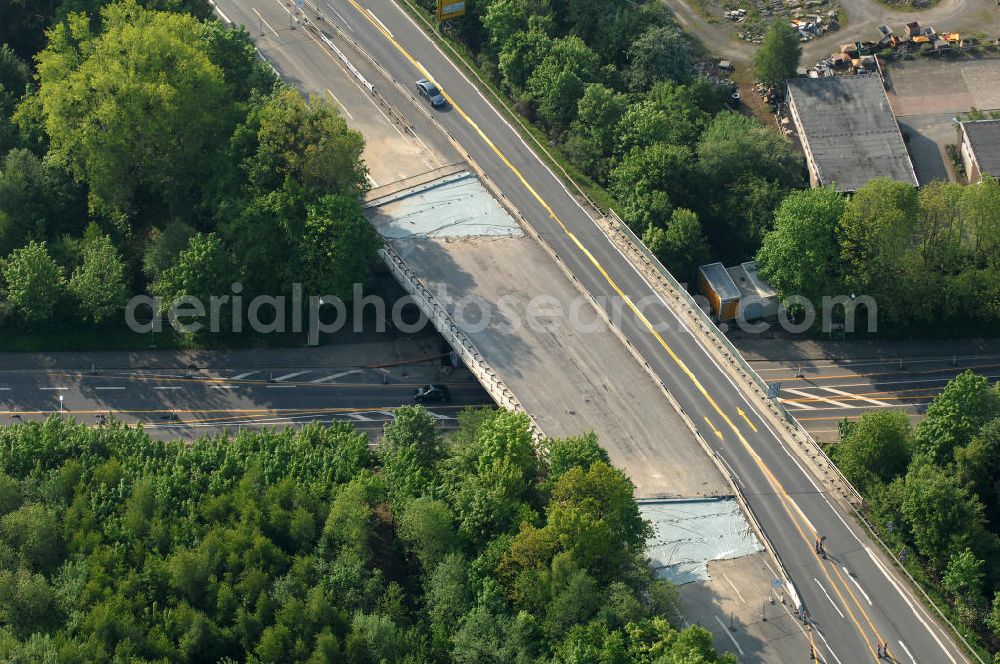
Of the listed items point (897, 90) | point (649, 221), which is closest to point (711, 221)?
point (649, 221)

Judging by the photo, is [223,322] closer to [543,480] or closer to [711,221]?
[543,480]

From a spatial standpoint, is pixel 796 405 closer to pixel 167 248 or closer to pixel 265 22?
pixel 167 248

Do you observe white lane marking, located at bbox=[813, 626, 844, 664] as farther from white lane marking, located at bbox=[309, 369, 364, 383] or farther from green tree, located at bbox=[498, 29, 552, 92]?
green tree, located at bbox=[498, 29, 552, 92]

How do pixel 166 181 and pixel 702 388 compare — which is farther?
pixel 166 181

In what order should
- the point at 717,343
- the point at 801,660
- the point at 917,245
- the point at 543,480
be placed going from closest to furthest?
the point at 801,660, the point at 543,480, the point at 717,343, the point at 917,245

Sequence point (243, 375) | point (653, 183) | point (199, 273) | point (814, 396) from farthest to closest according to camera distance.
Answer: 1. point (653, 183)
2. point (814, 396)
3. point (243, 375)
4. point (199, 273)

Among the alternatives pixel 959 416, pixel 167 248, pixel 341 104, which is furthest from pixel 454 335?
pixel 959 416
